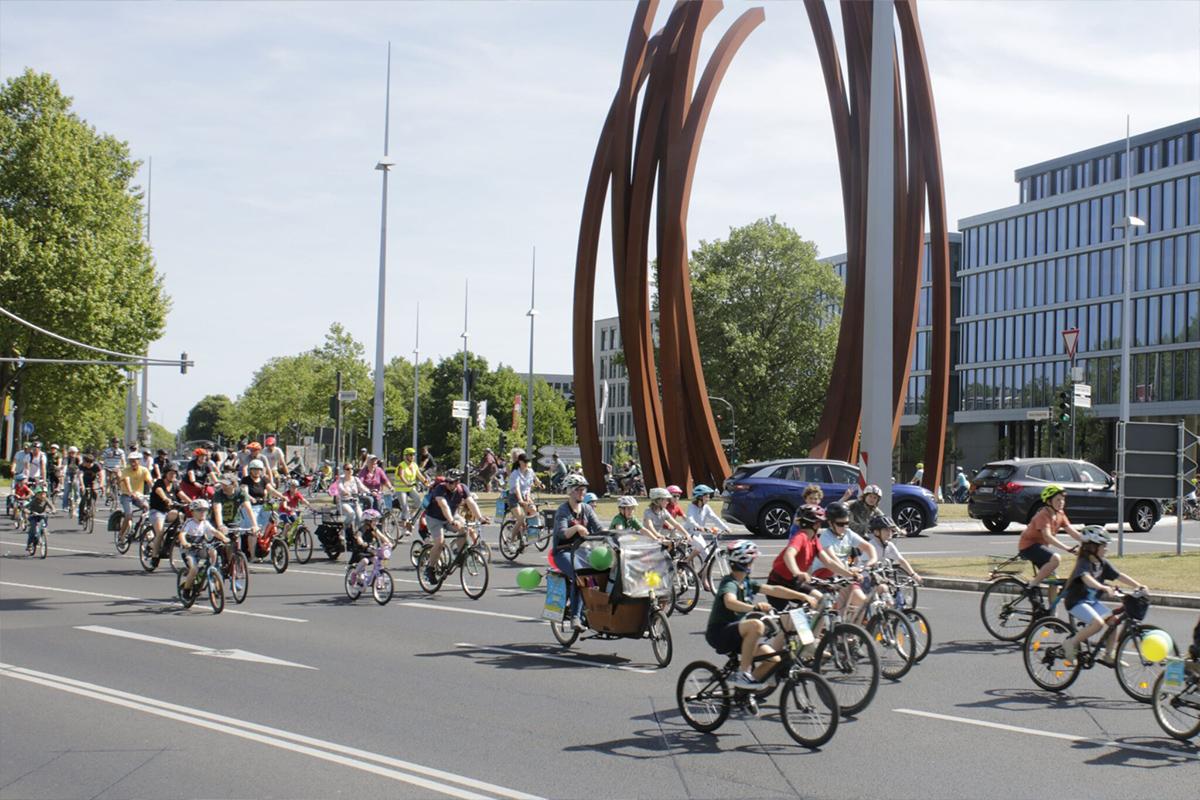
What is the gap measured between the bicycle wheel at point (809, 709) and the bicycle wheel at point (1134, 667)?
2691 millimetres

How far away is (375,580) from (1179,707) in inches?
375

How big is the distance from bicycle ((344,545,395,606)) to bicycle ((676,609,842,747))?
23.7ft

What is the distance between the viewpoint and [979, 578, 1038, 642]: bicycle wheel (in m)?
11.7

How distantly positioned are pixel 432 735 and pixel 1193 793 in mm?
4434

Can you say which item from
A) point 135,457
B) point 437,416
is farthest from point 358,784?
point 437,416

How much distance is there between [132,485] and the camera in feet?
66.2

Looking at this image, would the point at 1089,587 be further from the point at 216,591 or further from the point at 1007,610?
the point at 216,591

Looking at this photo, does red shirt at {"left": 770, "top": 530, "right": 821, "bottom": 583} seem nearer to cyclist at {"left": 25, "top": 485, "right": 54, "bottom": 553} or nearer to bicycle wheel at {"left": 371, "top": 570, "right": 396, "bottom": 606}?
bicycle wheel at {"left": 371, "top": 570, "right": 396, "bottom": 606}

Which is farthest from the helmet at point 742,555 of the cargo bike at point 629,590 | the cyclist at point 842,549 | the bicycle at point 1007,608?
the bicycle at point 1007,608

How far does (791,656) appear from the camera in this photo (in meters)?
7.54

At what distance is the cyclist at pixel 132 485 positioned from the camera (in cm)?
1975

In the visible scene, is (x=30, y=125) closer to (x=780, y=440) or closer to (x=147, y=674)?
(x=780, y=440)

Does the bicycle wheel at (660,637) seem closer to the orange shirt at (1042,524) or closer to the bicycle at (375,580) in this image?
the orange shirt at (1042,524)

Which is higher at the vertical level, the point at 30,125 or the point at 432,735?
the point at 30,125
